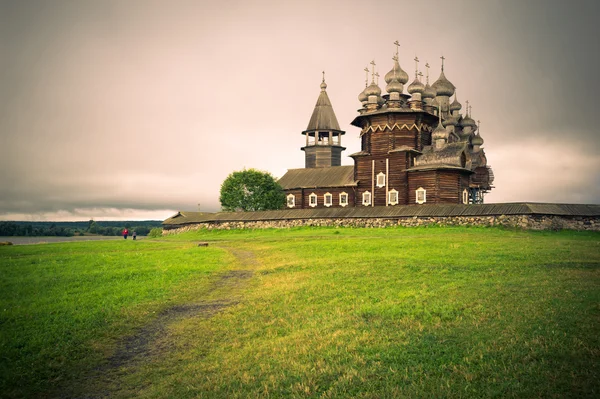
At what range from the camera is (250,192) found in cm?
6388

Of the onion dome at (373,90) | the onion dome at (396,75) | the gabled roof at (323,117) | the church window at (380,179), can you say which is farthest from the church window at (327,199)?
the onion dome at (396,75)

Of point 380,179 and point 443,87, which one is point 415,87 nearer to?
point 443,87

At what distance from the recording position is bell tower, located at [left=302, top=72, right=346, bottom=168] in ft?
240

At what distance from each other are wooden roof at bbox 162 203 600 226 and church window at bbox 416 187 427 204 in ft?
29.2

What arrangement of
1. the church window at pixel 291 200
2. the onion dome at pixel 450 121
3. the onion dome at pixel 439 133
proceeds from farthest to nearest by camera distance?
1. the church window at pixel 291 200
2. the onion dome at pixel 450 121
3. the onion dome at pixel 439 133

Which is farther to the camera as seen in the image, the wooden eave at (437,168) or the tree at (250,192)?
the tree at (250,192)

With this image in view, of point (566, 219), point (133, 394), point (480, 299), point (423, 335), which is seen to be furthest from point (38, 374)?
point (566, 219)

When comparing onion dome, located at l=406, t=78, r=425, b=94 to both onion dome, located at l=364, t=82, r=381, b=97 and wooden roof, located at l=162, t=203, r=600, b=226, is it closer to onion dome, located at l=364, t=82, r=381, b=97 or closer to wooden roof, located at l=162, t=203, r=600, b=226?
onion dome, located at l=364, t=82, r=381, b=97

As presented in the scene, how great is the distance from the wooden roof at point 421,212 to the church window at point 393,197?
951 centimetres

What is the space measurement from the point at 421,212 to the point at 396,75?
20865 mm

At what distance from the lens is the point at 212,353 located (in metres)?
11.2

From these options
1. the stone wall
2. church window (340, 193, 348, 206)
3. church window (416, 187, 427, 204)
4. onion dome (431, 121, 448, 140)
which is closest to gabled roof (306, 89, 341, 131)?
church window (340, 193, 348, 206)

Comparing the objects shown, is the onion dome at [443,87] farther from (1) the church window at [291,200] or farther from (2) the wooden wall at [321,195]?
(1) the church window at [291,200]

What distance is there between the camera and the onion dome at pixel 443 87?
60688mm
